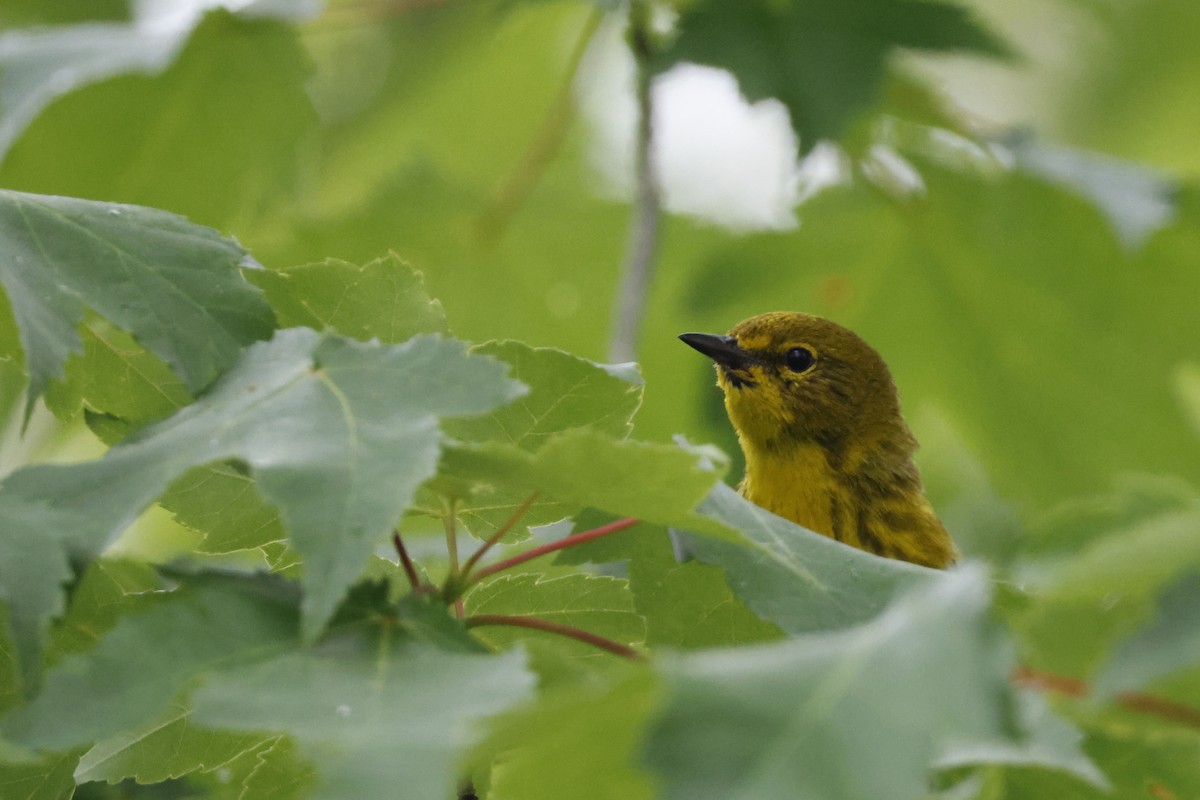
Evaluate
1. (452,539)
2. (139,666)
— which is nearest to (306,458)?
(139,666)

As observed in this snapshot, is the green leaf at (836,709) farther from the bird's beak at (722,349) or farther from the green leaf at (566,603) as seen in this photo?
the bird's beak at (722,349)

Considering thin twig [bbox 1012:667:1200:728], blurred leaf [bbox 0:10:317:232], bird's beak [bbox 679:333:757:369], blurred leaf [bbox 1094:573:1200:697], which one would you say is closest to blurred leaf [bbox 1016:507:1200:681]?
blurred leaf [bbox 1094:573:1200:697]

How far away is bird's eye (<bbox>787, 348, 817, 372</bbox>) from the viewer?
501 cm

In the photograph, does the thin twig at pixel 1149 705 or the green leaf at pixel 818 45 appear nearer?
the thin twig at pixel 1149 705

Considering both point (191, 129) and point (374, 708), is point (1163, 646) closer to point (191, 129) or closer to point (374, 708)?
point (374, 708)

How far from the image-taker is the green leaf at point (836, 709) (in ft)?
4.43

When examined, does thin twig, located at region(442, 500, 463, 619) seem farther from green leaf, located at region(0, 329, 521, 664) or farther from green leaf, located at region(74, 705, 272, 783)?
green leaf, located at region(74, 705, 272, 783)

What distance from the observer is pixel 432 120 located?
718 centimetres

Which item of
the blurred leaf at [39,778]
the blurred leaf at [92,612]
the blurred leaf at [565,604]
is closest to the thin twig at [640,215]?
the blurred leaf at [565,604]

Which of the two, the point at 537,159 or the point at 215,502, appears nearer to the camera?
the point at 215,502

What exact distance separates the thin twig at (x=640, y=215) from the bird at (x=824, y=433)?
34cm

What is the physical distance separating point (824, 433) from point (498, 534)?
2.70 meters

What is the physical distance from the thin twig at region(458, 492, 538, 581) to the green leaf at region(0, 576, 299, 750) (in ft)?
1.22

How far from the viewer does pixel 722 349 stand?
194 inches
